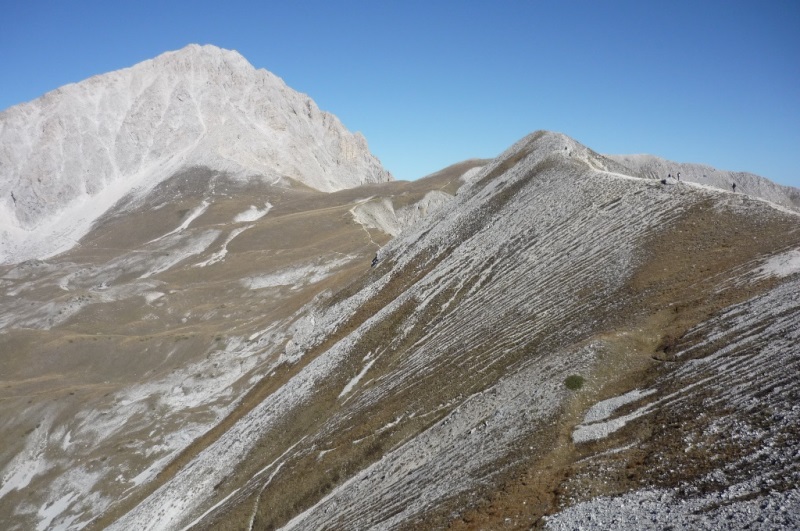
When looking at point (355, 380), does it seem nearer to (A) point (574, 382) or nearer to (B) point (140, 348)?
(A) point (574, 382)

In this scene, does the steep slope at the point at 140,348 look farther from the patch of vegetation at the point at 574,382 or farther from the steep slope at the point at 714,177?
the steep slope at the point at 714,177

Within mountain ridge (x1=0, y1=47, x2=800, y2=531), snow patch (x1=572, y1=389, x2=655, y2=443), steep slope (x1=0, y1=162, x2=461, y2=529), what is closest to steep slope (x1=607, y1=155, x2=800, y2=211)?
steep slope (x1=0, y1=162, x2=461, y2=529)

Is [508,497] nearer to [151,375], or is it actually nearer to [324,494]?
[324,494]

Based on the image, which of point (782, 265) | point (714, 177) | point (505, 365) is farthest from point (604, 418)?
point (714, 177)

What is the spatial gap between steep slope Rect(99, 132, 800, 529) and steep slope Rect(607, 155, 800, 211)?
3635 inches

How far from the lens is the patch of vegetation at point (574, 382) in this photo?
32.6 metres

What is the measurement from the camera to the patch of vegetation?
32.6m

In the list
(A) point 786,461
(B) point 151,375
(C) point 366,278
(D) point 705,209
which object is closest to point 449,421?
(A) point 786,461

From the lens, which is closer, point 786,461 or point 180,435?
point 786,461

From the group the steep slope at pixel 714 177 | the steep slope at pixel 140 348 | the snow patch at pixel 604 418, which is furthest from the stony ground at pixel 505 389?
the steep slope at pixel 714 177

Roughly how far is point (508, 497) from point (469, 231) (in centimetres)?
4725

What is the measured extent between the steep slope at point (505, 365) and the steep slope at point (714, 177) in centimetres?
9232

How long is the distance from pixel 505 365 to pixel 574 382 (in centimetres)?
845

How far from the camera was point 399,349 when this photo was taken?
5488 centimetres
